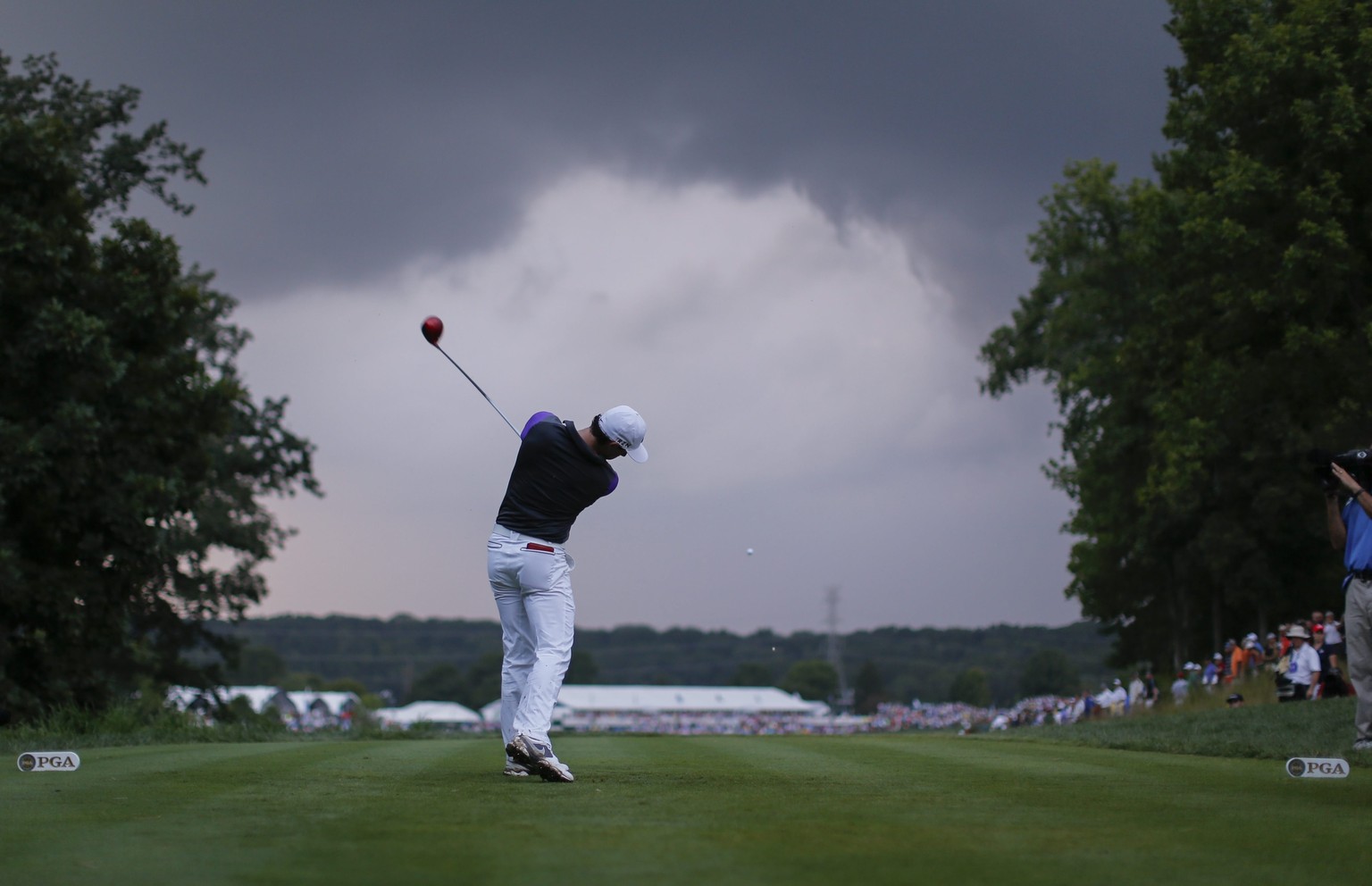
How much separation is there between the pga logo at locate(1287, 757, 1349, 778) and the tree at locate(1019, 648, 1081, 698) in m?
128

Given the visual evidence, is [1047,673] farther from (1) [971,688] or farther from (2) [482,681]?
(2) [482,681]

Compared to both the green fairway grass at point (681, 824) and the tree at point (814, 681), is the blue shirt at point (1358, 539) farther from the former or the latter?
the tree at point (814, 681)

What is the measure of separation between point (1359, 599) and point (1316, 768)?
109 inches

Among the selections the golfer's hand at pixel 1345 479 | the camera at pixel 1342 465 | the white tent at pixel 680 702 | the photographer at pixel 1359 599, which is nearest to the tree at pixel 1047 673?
the white tent at pixel 680 702

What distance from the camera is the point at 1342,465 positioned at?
438 inches

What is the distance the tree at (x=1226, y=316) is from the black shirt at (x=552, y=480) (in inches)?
898

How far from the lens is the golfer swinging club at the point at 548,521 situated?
356 inches

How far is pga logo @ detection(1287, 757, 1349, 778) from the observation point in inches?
348

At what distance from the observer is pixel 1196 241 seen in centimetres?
3122

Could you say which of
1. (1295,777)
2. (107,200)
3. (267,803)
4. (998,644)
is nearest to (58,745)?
(267,803)

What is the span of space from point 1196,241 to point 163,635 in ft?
118

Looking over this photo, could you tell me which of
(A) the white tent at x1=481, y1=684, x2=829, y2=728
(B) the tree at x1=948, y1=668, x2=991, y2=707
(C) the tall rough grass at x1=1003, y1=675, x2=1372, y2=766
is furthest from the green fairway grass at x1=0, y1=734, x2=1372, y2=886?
(B) the tree at x1=948, y1=668, x2=991, y2=707

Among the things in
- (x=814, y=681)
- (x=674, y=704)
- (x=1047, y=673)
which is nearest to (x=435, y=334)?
(x=1047, y=673)

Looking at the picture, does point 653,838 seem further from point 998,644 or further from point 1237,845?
point 998,644
